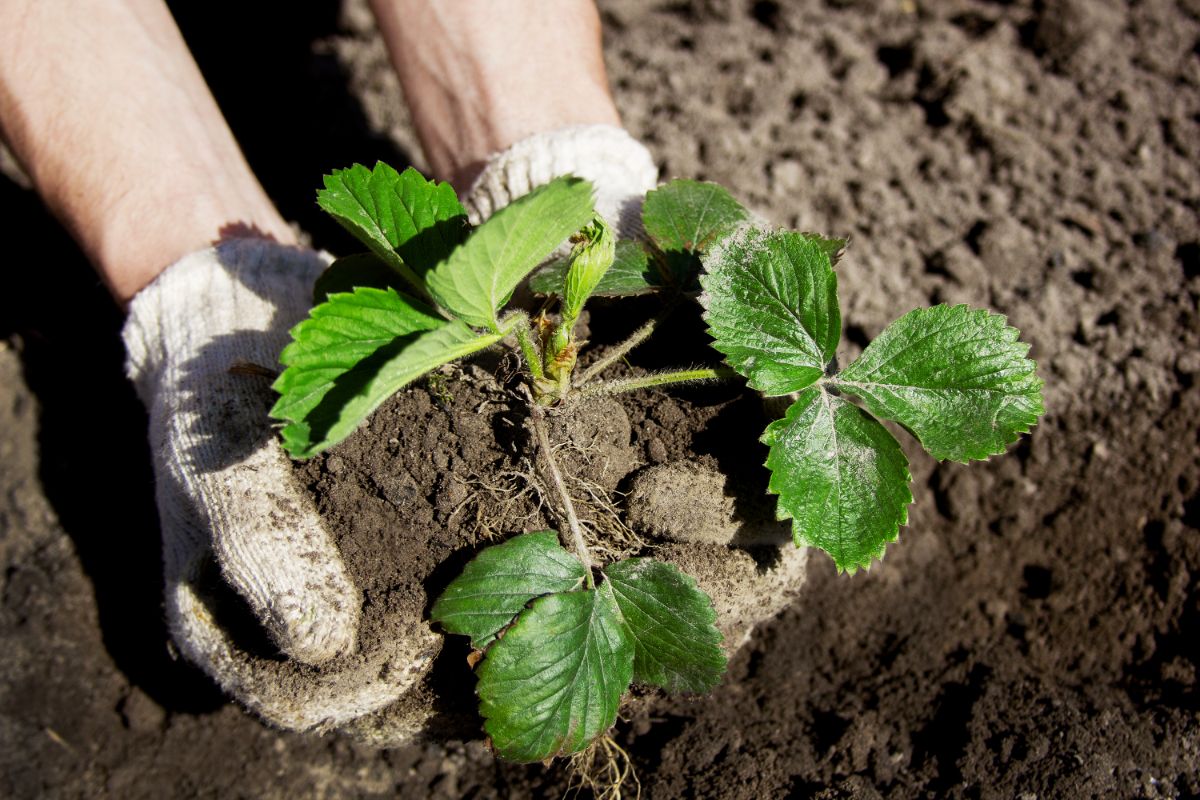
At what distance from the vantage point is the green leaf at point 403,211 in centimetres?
156

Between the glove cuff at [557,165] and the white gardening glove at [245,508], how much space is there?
1.65ft

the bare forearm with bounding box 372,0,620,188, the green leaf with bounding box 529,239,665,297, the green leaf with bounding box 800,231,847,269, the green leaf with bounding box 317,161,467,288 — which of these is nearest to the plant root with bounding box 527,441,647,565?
the green leaf with bounding box 529,239,665,297

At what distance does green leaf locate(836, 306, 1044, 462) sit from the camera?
5.18 feet

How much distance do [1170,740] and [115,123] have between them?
2899 mm

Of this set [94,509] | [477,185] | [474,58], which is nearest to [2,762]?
[94,509]

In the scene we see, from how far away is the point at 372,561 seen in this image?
1716mm

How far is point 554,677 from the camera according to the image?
154cm

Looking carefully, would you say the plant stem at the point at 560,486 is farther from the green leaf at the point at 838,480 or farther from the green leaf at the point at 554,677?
the green leaf at the point at 838,480

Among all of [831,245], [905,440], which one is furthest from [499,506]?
[905,440]

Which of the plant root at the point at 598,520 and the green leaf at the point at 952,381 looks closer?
the green leaf at the point at 952,381

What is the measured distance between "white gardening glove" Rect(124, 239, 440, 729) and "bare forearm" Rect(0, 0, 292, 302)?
0.66 ft

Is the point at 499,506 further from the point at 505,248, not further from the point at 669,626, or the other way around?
the point at 505,248

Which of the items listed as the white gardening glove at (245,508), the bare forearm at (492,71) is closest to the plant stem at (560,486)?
the white gardening glove at (245,508)

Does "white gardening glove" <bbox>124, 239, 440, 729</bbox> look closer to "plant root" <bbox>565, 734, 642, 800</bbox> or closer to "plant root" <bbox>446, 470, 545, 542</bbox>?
"plant root" <bbox>446, 470, 545, 542</bbox>
